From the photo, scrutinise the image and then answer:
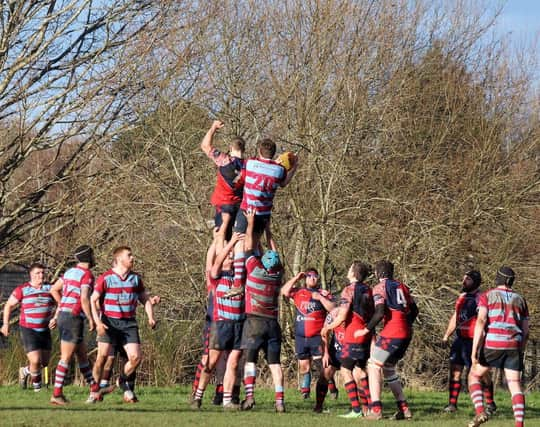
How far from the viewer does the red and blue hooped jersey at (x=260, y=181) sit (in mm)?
12578

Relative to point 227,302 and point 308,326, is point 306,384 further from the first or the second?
point 227,302

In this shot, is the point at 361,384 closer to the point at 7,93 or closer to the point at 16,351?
the point at 16,351

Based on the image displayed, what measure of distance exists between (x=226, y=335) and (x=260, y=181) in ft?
6.51

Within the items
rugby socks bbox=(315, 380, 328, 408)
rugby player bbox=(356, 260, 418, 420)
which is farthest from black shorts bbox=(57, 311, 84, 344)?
rugby player bbox=(356, 260, 418, 420)

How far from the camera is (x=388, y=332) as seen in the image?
12352 millimetres

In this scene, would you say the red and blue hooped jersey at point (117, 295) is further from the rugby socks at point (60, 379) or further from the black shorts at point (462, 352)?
the black shorts at point (462, 352)

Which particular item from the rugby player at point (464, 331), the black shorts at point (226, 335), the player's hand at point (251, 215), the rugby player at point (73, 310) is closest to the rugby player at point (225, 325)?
the black shorts at point (226, 335)

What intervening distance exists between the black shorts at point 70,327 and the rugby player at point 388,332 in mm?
3671

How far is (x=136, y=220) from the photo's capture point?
22.2m

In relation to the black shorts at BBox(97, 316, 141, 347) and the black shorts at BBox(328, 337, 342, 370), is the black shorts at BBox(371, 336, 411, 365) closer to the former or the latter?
the black shorts at BBox(328, 337, 342, 370)

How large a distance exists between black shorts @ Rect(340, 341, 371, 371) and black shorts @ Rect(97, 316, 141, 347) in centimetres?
267

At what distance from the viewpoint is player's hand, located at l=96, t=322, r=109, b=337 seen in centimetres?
1241

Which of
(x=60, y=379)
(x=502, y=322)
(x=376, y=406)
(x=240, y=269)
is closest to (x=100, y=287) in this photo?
(x=60, y=379)

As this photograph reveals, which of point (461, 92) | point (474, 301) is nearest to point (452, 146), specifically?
point (461, 92)
